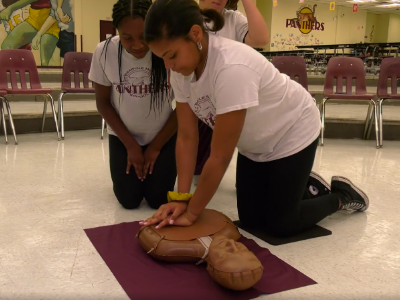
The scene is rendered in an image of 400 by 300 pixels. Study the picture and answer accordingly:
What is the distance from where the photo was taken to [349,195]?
6.02ft

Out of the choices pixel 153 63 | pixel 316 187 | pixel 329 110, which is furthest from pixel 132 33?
pixel 329 110

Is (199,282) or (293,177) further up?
(293,177)

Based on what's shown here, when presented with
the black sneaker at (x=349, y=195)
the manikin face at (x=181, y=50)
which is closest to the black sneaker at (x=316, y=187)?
the black sneaker at (x=349, y=195)

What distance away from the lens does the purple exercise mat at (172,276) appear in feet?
3.83

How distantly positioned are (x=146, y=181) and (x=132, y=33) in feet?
2.32

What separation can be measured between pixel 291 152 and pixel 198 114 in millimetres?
374

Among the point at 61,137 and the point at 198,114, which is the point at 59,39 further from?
the point at 198,114

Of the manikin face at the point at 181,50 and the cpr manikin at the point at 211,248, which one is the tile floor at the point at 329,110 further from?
the manikin face at the point at 181,50

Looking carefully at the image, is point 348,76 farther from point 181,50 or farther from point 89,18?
point 89,18

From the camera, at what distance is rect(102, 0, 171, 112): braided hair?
151cm

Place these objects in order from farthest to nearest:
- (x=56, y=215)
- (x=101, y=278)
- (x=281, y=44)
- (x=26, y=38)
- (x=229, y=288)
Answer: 1. (x=281, y=44)
2. (x=26, y=38)
3. (x=56, y=215)
4. (x=101, y=278)
5. (x=229, y=288)

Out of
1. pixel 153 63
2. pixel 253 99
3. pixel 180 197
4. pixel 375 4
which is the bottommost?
pixel 180 197

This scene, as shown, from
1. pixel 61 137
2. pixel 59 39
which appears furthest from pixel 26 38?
pixel 61 137

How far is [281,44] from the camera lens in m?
13.4
